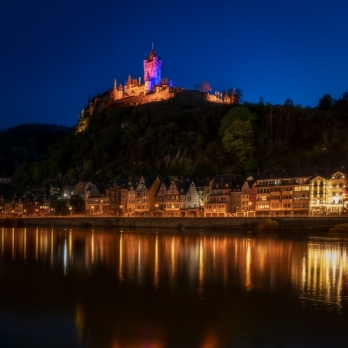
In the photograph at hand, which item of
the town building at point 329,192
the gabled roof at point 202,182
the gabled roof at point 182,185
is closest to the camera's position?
the town building at point 329,192

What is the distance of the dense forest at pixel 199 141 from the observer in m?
74.8

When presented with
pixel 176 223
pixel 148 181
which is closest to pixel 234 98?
pixel 148 181

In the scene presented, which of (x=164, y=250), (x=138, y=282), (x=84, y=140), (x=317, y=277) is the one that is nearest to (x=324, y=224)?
(x=164, y=250)

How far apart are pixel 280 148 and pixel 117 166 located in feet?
104

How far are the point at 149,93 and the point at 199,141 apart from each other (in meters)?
31.0

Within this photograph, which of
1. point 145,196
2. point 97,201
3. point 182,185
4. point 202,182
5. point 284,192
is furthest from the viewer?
point 97,201

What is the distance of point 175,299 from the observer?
18344 mm

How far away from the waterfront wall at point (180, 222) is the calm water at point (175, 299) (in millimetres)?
15556

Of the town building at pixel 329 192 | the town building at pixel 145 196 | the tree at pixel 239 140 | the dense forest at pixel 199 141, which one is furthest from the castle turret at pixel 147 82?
the town building at pixel 329 192

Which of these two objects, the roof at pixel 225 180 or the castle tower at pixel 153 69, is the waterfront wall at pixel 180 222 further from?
the castle tower at pixel 153 69

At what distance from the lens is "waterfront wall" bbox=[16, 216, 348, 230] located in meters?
48.9

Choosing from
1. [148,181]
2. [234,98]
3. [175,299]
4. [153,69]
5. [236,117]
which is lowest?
[175,299]

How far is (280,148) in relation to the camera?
7456 centimetres

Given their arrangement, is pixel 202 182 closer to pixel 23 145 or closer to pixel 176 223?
pixel 176 223
